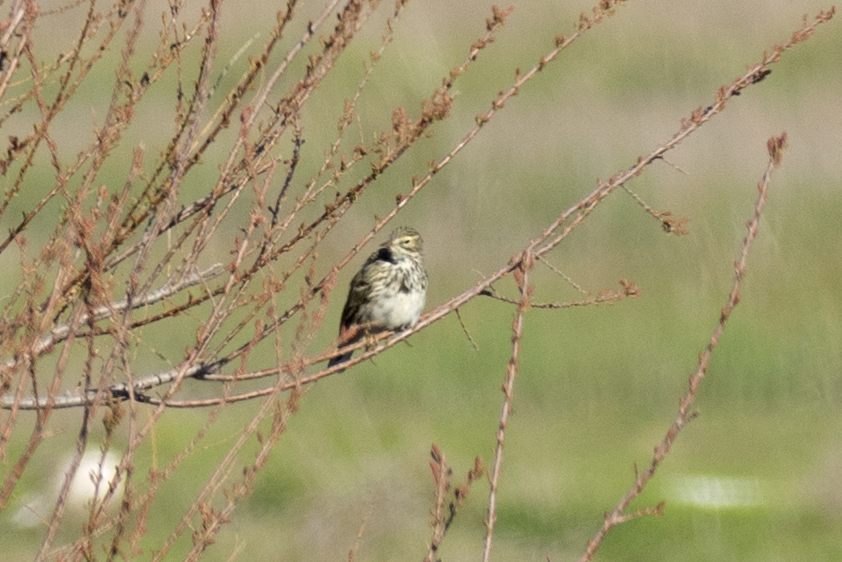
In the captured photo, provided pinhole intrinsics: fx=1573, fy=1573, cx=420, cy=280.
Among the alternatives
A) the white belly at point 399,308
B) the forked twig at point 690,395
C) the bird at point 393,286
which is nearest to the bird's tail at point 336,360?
the bird at point 393,286

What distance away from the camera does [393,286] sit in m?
7.68

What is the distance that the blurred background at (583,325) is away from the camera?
12859 mm

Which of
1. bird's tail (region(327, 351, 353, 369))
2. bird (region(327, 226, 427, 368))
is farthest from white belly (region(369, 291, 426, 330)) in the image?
bird's tail (region(327, 351, 353, 369))

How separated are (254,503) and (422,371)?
8.63ft

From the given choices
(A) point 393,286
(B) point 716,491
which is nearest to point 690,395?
(A) point 393,286

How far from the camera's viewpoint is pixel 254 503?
13.1 meters

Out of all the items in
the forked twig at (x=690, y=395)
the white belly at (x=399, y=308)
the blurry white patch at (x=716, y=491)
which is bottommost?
the forked twig at (x=690, y=395)

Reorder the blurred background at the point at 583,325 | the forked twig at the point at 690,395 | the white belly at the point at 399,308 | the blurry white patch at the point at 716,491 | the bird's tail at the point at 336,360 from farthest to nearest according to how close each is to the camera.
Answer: the blurry white patch at the point at 716,491, the blurred background at the point at 583,325, the white belly at the point at 399,308, the bird's tail at the point at 336,360, the forked twig at the point at 690,395

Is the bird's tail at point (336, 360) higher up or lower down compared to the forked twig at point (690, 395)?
higher up

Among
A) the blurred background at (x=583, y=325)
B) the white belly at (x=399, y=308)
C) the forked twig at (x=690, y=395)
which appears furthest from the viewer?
the blurred background at (x=583, y=325)

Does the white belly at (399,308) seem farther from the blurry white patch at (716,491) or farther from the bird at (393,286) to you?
the blurry white patch at (716,491)

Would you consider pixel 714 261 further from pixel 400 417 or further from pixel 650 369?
pixel 400 417

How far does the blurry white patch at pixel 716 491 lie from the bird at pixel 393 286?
20.3 ft

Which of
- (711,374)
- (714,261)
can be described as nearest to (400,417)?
(711,374)
